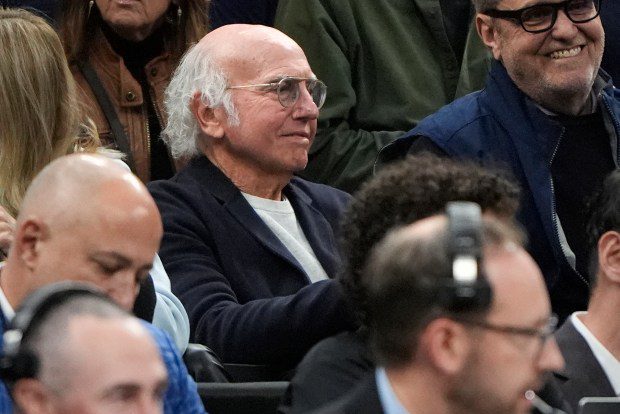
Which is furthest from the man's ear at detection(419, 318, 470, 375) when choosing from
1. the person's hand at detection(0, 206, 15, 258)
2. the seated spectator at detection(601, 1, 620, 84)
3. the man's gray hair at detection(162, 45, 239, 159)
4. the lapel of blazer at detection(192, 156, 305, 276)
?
the seated spectator at detection(601, 1, 620, 84)

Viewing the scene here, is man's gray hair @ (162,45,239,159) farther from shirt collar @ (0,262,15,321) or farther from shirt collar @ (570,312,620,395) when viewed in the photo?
shirt collar @ (0,262,15,321)

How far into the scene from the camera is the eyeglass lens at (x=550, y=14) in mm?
4180

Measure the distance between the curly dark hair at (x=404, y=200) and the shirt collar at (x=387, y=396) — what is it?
1.23 ft

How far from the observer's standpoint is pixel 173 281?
3.76 metres

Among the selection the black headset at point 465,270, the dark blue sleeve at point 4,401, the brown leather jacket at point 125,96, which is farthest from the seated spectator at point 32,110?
the black headset at point 465,270

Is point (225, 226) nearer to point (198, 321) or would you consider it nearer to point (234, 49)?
point (198, 321)

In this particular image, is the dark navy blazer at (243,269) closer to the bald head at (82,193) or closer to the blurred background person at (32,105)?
the blurred background person at (32,105)

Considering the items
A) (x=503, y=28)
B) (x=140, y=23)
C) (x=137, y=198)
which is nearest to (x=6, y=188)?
(x=137, y=198)

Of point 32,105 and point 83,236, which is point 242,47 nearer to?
point 32,105

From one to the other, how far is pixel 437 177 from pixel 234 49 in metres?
1.54

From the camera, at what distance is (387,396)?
237 centimetres

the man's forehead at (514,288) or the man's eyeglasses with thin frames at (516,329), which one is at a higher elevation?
the man's forehead at (514,288)

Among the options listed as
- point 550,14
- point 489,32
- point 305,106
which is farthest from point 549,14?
point 305,106

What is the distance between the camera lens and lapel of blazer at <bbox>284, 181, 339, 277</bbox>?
158 inches
